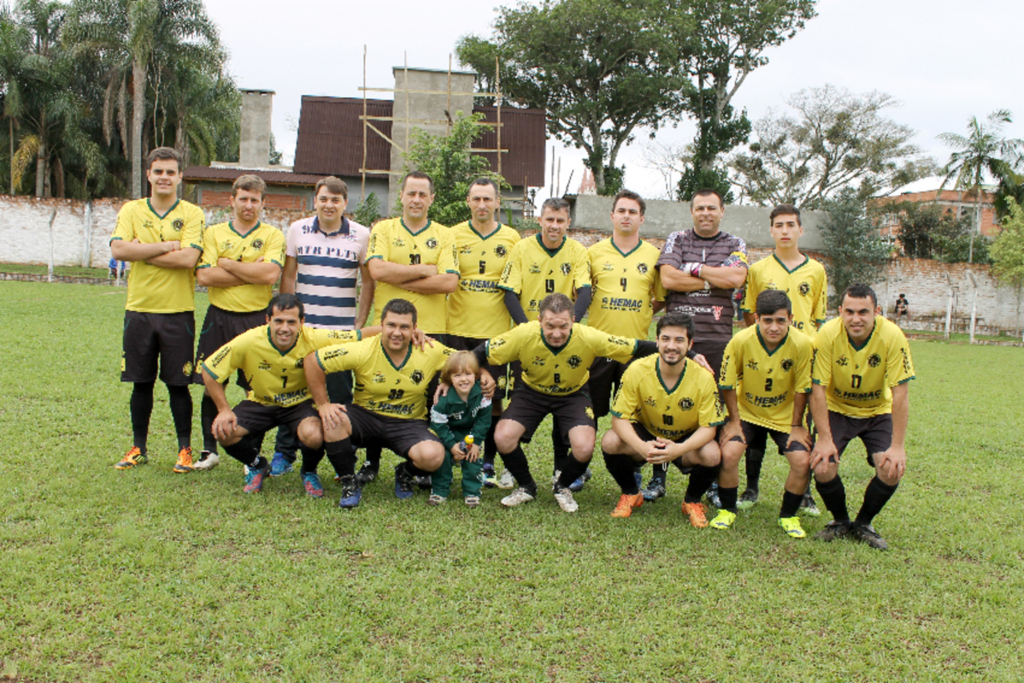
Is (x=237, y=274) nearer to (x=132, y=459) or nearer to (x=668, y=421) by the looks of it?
(x=132, y=459)

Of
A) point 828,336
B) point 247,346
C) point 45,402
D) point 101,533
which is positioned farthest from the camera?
Result: point 45,402

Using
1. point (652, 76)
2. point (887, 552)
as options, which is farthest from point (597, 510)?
point (652, 76)

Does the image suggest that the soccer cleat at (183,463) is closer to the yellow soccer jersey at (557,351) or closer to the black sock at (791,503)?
the yellow soccer jersey at (557,351)

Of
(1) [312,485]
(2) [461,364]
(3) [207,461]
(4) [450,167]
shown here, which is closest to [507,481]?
(2) [461,364]

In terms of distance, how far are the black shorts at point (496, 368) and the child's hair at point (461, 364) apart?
451 mm

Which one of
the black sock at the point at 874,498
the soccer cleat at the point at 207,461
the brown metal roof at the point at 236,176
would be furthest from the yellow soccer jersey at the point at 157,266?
the brown metal roof at the point at 236,176

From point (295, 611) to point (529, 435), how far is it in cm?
215

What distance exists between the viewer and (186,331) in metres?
5.31

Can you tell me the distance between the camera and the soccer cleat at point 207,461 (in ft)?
17.3

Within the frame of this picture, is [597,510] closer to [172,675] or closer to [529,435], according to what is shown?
[529,435]

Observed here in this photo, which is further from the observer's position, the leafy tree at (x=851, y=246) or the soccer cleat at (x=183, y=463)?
the leafy tree at (x=851, y=246)

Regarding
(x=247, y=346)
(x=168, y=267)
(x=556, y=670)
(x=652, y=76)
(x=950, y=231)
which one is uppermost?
(x=652, y=76)

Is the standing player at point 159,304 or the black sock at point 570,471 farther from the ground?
the standing player at point 159,304

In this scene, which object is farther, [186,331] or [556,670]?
[186,331]
